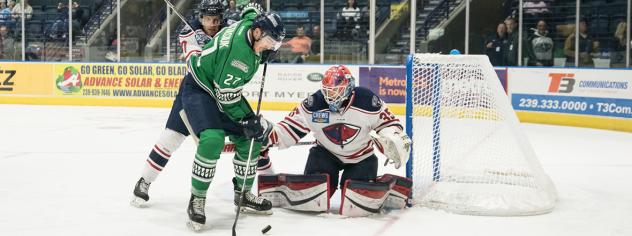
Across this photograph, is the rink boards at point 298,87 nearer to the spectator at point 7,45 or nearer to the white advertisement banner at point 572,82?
the white advertisement banner at point 572,82

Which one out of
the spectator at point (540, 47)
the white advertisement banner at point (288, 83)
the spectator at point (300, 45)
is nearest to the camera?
the spectator at point (540, 47)

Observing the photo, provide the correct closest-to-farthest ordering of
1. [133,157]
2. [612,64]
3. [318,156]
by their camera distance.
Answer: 1. [318,156]
2. [133,157]
3. [612,64]

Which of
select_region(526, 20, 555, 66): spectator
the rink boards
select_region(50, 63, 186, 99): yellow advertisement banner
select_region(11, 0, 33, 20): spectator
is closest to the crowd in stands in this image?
select_region(526, 20, 555, 66): spectator

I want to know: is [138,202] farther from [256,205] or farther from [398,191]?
[398,191]

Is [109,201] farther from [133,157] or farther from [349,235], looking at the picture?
[133,157]

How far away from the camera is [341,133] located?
174 inches

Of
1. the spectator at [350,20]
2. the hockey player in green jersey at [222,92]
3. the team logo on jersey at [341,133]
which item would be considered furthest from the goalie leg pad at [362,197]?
the spectator at [350,20]

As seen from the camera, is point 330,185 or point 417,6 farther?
point 417,6

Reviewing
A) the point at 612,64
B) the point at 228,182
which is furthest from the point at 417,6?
the point at 228,182

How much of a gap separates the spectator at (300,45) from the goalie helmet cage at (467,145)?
693 cm

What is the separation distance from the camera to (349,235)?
152 inches

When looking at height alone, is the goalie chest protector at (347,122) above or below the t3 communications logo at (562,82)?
below

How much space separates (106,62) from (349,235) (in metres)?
9.73

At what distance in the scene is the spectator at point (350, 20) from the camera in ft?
39.9
